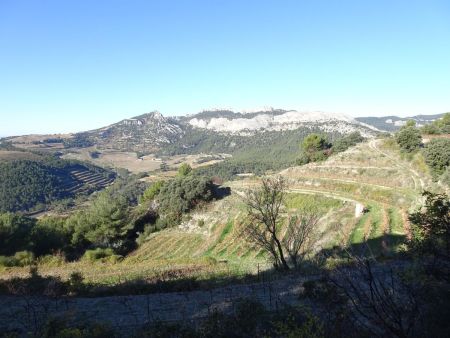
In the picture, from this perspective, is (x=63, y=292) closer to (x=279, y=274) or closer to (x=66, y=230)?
(x=279, y=274)

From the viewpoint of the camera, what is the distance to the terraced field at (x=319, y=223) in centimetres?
3030

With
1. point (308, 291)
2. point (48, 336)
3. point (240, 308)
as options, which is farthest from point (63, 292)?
point (308, 291)

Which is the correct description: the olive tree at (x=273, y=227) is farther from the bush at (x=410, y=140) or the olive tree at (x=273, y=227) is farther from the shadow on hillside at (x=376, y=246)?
the bush at (x=410, y=140)

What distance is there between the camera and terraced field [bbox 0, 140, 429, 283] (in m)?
30.3

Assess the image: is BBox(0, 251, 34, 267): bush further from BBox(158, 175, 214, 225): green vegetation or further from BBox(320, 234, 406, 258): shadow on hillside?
BBox(320, 234, 406, 258): shadow on hillside

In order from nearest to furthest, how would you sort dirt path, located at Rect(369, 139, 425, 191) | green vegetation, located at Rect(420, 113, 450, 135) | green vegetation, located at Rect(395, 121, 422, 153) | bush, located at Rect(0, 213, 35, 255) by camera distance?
dirt path, located at Rect(369, 139, 425, 191) < bush, located at Rect(0, 213, 35, 255) < green vegetation, located at Rect(395, 121, 422, 153) < green vegetation, located at Rect(420, 113, 450, 135)

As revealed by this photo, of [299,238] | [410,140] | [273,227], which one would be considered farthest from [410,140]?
[273,227]

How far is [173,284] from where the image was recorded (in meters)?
21.0

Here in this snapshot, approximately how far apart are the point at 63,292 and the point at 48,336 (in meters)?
10.3

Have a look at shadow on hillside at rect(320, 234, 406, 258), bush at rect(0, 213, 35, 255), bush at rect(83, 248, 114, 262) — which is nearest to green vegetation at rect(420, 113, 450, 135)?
shadow on hillside at rect(320, 234, 406, 258)

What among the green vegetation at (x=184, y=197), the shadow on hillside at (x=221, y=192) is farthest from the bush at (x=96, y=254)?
the shadow on hillside at (x=221, y=192)

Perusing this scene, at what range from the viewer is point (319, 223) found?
4172 centimetres

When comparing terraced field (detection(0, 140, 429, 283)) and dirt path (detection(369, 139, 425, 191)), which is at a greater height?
dirt path (detection(369, 139, 425, 191))

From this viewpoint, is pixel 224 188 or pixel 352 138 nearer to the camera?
pixel 224 188
